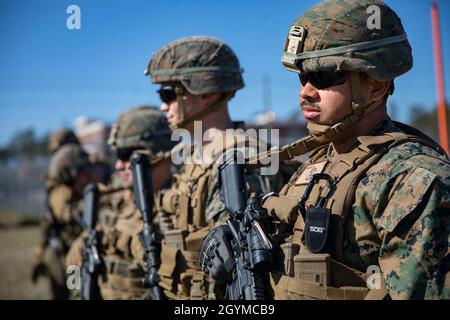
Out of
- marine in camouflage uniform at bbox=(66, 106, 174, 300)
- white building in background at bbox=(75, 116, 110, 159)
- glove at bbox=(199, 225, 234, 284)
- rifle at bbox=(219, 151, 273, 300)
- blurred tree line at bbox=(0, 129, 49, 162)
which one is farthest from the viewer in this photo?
blurred tree line at bbox=(0, 129, 49, 162)

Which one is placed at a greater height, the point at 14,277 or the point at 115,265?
the point at 115,265

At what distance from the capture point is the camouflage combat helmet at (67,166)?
839cm

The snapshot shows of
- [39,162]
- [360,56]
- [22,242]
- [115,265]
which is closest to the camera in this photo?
[360,56]

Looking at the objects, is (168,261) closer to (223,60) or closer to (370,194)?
(223,60)

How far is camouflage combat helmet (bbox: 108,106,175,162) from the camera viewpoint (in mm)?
5699

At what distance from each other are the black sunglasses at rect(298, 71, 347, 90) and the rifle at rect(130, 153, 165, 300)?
7.19ft

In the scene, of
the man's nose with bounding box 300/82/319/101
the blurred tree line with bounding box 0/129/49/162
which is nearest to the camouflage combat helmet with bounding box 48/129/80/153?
the man's nose with bounding box 300/82/319/101

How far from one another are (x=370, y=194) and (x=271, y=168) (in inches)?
56.9

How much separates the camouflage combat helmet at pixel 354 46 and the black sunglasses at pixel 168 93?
185 centimetres

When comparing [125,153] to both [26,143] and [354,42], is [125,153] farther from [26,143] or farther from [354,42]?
[26,143]

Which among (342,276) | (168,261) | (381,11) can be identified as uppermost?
(381,11)

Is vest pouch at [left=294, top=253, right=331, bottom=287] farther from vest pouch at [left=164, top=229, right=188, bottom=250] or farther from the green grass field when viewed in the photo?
the green grass field
